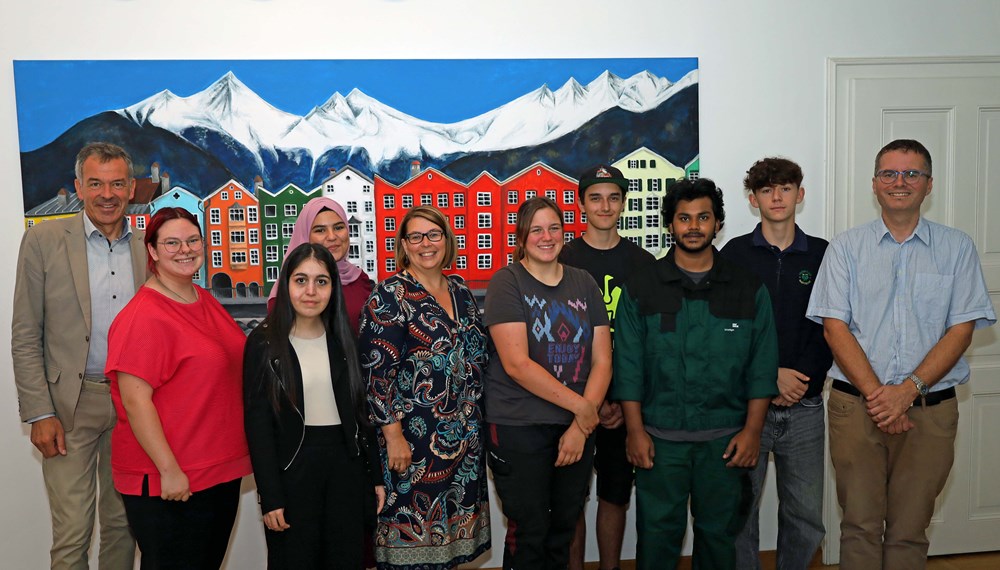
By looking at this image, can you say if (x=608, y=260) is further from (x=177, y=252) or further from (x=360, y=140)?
(x=177, y=252)

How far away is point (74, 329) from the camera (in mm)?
2430

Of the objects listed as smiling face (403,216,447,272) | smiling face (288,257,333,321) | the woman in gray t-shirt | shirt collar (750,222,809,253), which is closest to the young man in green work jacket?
the woman in gray t-shirt

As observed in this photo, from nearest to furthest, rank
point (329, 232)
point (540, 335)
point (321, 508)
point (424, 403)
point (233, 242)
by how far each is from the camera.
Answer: point (321, 508) → point (424, 403) → point (540, 335) → point (329, 232) → point (233, 242)

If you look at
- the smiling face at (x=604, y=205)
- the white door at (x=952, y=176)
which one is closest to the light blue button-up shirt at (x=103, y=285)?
the smiling face at (x=604, y=205)

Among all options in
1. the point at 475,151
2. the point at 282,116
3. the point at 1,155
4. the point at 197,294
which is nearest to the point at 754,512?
the point at 475,151

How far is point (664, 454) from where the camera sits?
2398 millimetres

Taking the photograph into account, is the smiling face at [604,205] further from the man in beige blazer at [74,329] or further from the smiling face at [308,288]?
the man in beige blazer at [74,329]

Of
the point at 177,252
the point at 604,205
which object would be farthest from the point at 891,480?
the point at 177,252

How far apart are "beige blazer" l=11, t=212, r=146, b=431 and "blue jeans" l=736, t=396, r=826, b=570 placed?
2.56 m

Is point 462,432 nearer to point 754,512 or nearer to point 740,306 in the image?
point 740,306

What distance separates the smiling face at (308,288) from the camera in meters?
2.10

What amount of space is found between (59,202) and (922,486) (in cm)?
362

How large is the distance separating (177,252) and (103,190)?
68cm

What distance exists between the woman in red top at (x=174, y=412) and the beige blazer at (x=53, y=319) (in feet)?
1.82
